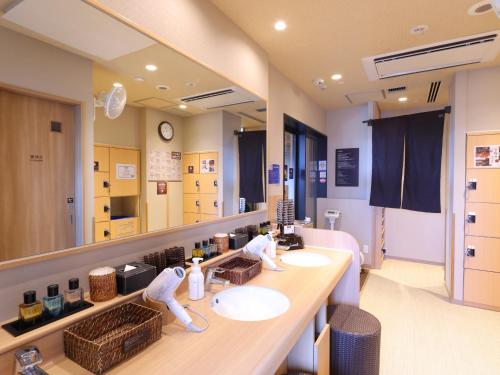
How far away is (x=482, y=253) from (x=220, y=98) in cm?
318

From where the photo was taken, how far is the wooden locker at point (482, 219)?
113 inches

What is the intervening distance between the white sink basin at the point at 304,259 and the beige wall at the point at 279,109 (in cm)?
68

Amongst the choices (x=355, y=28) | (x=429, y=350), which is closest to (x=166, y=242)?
(x=355, y=28)

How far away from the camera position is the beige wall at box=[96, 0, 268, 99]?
1325 mm

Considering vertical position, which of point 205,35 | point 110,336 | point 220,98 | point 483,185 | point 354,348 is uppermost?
point 205,35

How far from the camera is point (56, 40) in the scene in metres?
1.04

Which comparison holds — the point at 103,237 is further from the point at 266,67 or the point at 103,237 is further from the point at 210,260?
the point at 266,67

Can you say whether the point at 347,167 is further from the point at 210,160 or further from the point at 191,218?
the point at 191,218

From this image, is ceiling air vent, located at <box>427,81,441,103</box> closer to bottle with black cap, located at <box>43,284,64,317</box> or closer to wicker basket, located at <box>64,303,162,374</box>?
wicker basket, located at <box>64,303,162,374</box>

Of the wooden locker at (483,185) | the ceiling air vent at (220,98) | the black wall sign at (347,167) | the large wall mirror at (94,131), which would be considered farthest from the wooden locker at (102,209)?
the black wall sign at (347,167)

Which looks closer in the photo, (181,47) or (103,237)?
(103,237)

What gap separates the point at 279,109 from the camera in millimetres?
2826

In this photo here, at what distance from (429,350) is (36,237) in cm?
284

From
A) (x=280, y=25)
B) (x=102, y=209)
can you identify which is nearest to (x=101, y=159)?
(x=102, y=209)
